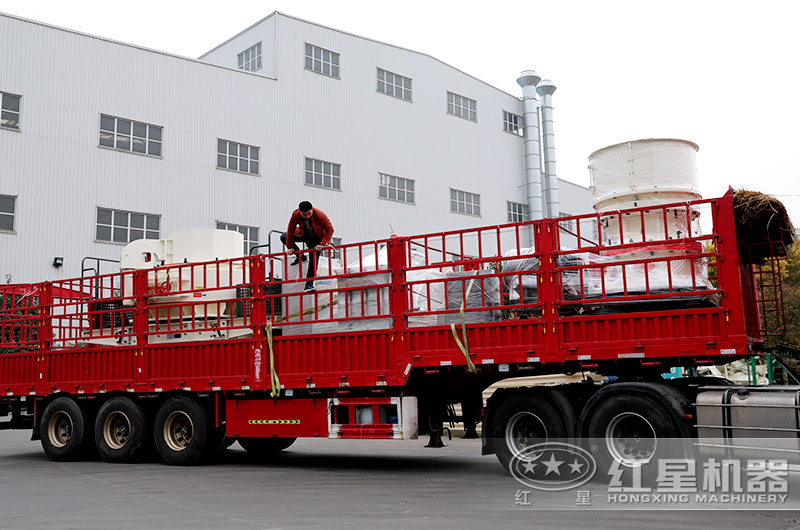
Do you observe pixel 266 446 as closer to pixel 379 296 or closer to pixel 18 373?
pixel 18 373

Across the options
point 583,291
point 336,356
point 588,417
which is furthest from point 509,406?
point 336,356

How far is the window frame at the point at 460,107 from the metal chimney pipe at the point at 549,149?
5.79 meters

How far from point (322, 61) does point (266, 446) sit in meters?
22.2

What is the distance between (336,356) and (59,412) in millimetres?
5958

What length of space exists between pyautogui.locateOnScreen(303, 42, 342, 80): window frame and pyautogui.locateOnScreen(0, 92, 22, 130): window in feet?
37.9

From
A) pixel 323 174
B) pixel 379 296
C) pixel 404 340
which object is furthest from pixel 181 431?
pixel 323 174

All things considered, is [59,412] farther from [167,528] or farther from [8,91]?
[8,91]

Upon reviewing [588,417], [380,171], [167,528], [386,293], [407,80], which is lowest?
[167,528]

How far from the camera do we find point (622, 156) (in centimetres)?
988

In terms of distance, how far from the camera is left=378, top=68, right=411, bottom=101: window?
116 ft

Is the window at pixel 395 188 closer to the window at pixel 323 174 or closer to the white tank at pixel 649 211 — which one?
the window at pixel 323 174

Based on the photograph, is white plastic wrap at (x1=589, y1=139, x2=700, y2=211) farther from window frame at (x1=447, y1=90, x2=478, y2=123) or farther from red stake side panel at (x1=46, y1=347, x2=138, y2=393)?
Result: window frame at (x1=447, y1=90, x2=478, y2=123)

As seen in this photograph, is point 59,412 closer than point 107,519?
No

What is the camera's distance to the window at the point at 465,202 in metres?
37.8
